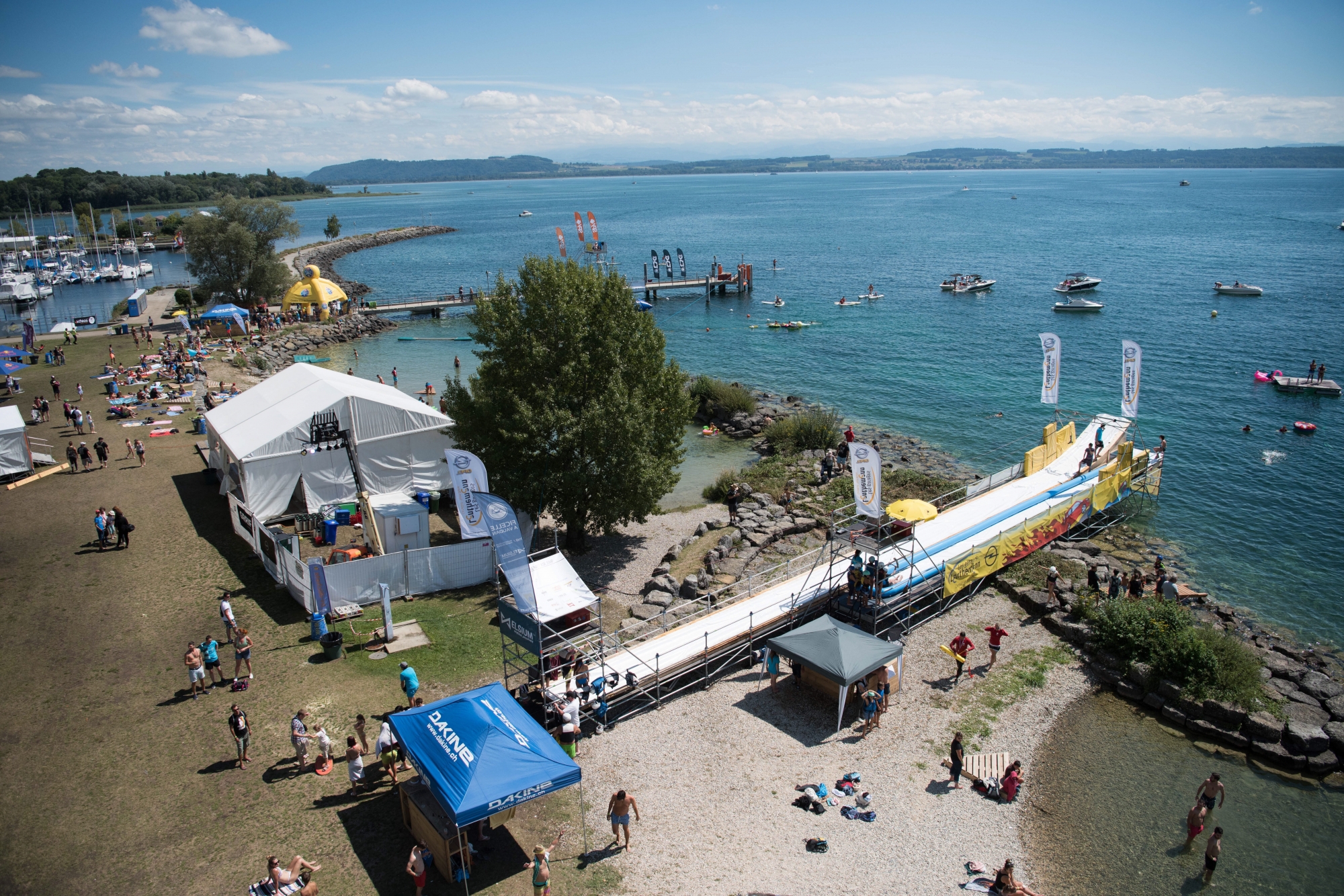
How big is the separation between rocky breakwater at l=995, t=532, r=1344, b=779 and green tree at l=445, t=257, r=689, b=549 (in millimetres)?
11642

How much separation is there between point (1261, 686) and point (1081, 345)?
44.4 m

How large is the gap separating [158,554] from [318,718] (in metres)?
11.1

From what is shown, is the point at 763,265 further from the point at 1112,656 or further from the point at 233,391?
the point at 1112,656

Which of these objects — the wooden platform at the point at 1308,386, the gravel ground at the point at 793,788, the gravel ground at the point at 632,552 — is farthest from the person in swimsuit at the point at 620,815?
the wooden platform at the point at 1308,386

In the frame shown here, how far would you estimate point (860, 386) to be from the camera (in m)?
48.3

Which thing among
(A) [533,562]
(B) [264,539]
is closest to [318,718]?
(A) [533,562]

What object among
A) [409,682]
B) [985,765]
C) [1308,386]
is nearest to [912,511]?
[985,765]

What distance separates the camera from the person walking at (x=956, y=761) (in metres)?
15.1

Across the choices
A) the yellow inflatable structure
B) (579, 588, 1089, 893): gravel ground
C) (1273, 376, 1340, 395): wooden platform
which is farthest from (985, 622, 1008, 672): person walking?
the yellow inflatable structure

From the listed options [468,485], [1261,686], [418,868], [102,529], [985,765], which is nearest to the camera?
[418,868]

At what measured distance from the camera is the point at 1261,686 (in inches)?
720

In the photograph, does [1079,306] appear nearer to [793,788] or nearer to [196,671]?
[793,788]

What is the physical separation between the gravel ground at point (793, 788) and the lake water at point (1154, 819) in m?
0.56

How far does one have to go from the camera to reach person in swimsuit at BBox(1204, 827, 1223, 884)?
44.1 ft
